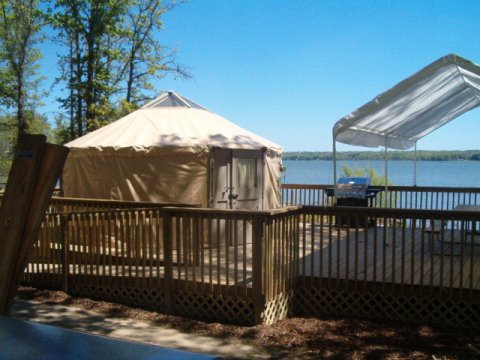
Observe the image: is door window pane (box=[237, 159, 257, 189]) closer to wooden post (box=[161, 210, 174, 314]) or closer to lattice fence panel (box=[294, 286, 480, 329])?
wooden post (box=[161, 210, 174, 314])

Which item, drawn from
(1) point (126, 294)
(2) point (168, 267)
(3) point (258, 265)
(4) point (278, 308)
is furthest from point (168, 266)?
(4) point (278, 308)

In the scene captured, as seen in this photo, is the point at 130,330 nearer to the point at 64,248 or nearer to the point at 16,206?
the point at 64,248

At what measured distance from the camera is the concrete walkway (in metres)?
4.83

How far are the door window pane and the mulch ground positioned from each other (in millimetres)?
4230

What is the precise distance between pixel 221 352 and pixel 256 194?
220 inches

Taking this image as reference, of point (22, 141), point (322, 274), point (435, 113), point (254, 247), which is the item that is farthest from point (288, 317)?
point (435, 113)

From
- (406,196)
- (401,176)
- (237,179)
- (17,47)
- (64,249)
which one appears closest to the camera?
(64,249)

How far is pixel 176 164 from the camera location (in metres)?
9.23

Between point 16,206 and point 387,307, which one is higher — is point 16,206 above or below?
above

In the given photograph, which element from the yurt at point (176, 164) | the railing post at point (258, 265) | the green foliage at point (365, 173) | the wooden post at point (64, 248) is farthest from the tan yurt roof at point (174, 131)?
the green foliage at point (365, 173)

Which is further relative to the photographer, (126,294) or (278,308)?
(126,294)

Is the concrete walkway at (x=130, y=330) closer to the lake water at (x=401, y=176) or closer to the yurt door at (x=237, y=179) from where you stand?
the yurt door at (x=237, y=179)

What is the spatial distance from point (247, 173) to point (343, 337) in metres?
5.37

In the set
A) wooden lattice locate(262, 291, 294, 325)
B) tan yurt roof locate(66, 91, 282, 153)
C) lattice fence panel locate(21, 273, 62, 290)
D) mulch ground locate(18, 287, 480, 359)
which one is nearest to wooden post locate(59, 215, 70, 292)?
lattice fence panel locate(21, 273, 62, 290)
